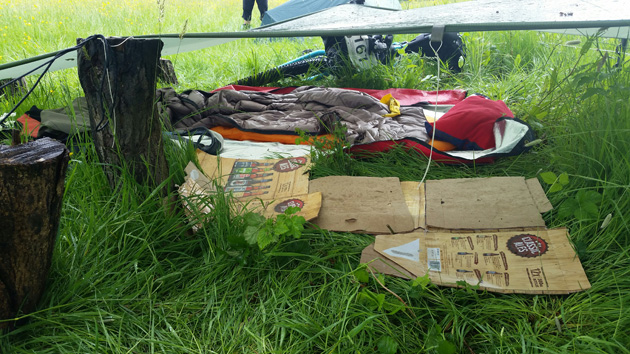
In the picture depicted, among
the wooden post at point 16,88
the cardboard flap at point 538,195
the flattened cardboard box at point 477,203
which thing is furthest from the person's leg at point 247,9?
the cardboard flap at point 538,195

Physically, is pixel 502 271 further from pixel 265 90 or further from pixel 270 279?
pixel 265 90

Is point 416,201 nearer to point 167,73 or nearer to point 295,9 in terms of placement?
point 167,73

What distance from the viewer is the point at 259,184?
2170 mm

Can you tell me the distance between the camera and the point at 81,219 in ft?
5.08

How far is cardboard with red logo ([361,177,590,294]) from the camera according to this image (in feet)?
4.77

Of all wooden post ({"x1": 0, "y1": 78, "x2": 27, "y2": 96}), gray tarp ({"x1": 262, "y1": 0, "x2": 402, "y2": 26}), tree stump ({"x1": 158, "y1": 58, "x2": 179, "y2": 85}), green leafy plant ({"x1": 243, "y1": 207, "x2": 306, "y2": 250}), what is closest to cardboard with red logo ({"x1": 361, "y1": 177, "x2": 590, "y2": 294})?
green leafy plant ({"x1": 243, "y1": 207, "x2": 306, "y2": 250})

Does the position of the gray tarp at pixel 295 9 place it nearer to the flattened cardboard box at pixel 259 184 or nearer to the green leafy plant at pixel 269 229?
the flattened cardboard box at pixel 259 184

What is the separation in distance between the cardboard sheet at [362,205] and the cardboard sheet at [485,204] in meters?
0.12

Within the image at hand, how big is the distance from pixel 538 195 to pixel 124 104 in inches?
64.4

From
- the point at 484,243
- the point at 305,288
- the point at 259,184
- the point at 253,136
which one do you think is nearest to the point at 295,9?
the point at 253,136

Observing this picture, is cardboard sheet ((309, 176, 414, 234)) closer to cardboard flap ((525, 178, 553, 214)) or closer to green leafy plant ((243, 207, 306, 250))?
green leafy plant ((243, 207, 306, 250))

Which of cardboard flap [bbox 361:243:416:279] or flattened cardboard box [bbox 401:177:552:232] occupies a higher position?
cardboard flap [bbox 361:243:416:279]

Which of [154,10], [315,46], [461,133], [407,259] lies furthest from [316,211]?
[154,10]

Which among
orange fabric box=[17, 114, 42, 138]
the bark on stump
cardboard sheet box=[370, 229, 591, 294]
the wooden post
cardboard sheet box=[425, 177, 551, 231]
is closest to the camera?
cardboard sheet box=[370, 229, 591, 294]
